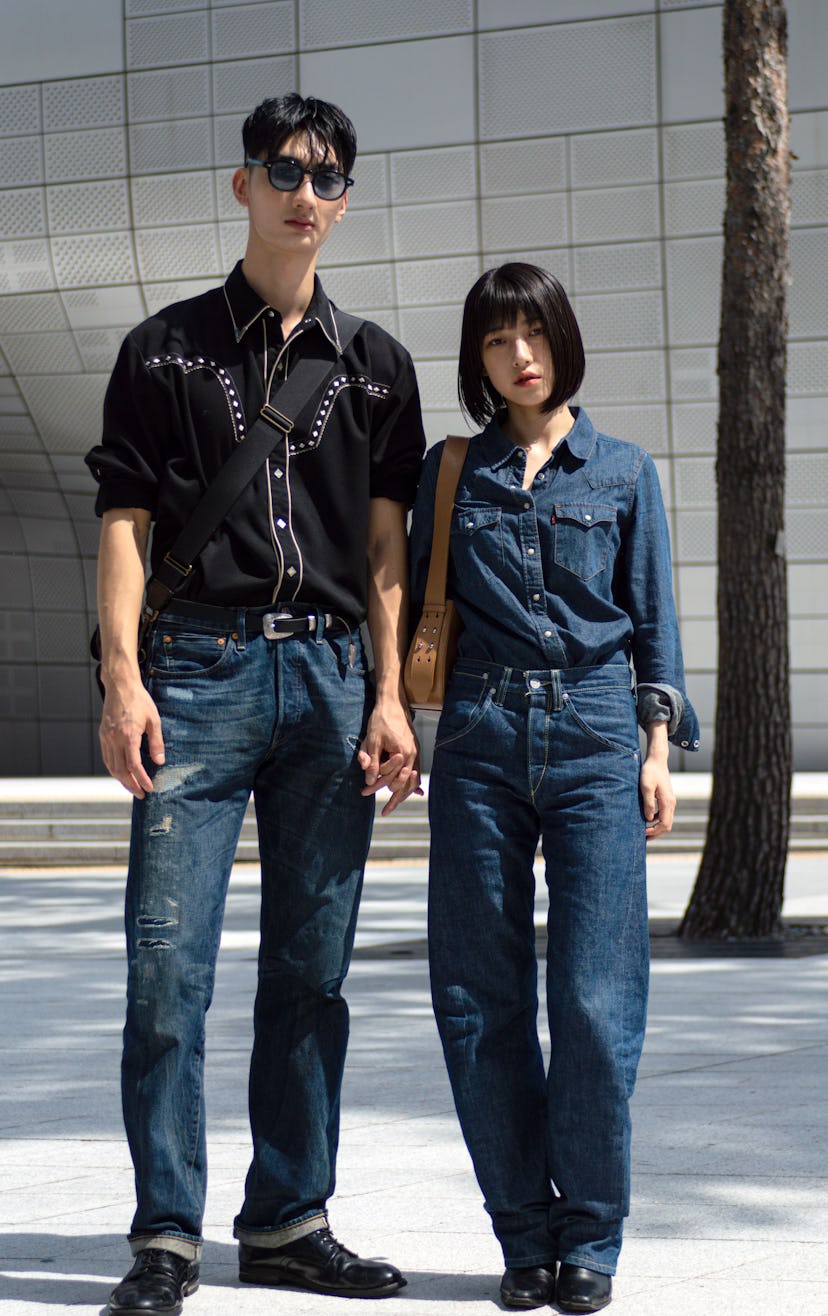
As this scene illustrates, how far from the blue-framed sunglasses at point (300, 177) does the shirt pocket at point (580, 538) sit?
771mm

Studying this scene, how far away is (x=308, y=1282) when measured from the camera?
344 centimetres

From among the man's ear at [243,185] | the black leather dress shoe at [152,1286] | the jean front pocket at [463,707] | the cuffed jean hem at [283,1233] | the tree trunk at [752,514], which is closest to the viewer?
the black leather dress shoe at [152,1286]

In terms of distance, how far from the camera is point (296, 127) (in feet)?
11.5

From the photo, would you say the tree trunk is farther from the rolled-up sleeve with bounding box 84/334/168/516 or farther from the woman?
the rolled-up sleeve with bounding box 84/334/168/516

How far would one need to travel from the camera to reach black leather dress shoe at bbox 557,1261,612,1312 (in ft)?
10.4

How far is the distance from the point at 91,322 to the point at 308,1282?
752 inches

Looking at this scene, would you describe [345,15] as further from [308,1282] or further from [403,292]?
[308,1282]

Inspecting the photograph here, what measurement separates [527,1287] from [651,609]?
4.20 feet

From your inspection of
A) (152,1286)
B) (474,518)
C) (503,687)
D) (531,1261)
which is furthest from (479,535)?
(152,1286)

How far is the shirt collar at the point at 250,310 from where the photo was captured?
3580 millimetres

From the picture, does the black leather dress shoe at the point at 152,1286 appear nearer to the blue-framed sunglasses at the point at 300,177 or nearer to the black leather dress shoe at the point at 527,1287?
the black leather dress shoe at the point at 527,1287

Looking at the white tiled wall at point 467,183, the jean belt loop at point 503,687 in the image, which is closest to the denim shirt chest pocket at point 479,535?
the jean belt loop at point 503,687

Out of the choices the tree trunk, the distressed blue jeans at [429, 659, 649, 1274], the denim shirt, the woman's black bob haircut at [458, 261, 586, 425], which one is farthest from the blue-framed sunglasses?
the tree trunk

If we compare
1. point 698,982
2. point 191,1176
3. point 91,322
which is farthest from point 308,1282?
point 91,322
